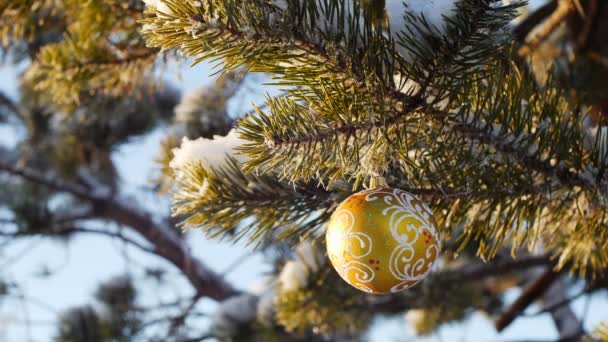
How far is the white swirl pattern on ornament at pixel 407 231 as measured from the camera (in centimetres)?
57

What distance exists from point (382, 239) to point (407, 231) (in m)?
0.03

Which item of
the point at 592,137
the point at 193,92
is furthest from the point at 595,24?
the point at 193,92

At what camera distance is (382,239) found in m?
0.57

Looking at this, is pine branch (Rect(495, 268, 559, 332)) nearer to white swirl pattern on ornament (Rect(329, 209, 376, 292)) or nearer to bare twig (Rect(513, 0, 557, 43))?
bare twig (Rect(513, 0, 557, 43))

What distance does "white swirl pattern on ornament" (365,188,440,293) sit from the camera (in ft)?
1.86

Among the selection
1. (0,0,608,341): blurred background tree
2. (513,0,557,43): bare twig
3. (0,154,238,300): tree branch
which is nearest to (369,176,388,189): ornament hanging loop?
(0,0,608,341): blurred background tree

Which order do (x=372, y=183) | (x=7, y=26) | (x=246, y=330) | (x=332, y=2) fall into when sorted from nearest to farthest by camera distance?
(x=332, y=2) < (x=372, y=183) < (x=7, y=26) < (x=246, y=330)

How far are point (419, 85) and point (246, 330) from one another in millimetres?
1261

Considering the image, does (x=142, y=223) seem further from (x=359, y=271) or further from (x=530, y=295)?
(x=359, y=271)

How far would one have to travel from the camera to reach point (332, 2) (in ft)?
1.69

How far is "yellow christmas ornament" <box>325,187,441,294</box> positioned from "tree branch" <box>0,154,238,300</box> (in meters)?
1.56

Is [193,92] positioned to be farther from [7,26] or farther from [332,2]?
[332,2]

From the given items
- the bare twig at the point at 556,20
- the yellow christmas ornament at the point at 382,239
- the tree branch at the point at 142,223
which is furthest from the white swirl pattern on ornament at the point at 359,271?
the tree branch at the point at 142,223

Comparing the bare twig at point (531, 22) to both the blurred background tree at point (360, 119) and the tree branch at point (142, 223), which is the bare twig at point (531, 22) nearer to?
the blurred background tree at point (360, 119)
